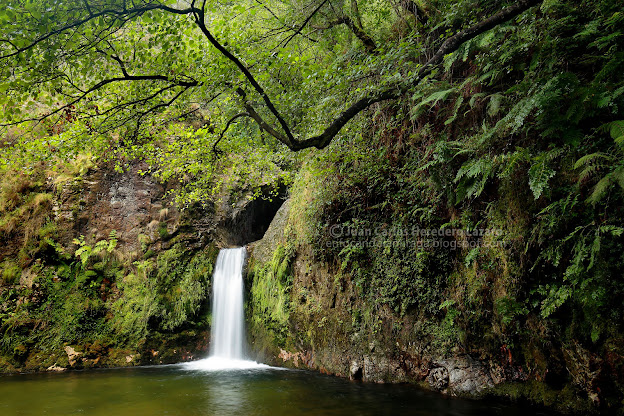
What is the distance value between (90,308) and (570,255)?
40.8 ft

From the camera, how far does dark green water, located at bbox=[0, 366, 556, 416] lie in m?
5.14

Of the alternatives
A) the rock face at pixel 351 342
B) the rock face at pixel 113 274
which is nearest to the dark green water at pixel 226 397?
the rock face at pixel 351 342

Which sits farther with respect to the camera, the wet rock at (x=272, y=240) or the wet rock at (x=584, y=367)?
the wet rock at (x=272, y=240)

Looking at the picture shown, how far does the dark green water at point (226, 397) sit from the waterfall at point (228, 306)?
8.09 ft

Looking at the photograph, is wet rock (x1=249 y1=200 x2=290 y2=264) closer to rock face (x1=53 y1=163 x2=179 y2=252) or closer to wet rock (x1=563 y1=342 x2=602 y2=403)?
rock face (x1=53 y1=163 x2=179 y2=252)

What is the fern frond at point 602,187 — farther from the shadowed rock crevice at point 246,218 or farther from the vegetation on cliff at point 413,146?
the shadowed rock crevice at point 246,218

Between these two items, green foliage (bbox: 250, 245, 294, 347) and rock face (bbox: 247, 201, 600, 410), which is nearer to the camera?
rock face (bbox: 247, 201, 600, 410)

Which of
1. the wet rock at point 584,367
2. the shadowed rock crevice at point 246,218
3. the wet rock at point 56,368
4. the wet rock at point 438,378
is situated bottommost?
the wet rock at point 56,368

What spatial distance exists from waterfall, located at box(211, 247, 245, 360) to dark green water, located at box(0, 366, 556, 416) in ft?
8.09

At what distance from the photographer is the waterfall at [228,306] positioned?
11.1 metres

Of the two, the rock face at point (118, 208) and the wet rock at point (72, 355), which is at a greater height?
the rock face at point (118, 208)

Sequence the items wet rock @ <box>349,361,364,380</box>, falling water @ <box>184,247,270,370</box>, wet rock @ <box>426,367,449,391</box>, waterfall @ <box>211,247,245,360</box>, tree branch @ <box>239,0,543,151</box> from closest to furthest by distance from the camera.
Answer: tree branch @ <box>239,0,543,151</box>
wet rock @ <box>426,367,449,391</box>
wet rock @ <box>349,361,364,380</box>
falling water @ <box>184,247,270,370</box>
waterfall @ <box>211,247,245,360</box>

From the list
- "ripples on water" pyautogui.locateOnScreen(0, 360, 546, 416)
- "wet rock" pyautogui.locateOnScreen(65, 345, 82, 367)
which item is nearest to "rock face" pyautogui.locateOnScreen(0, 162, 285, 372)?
"wet rock" pyautogui.locateOnScreen(65, 345, 82, 367)

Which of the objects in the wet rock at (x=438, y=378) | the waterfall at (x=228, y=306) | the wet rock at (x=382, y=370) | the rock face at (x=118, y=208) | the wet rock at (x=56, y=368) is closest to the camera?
the wet rock at (x=438, y=378)
